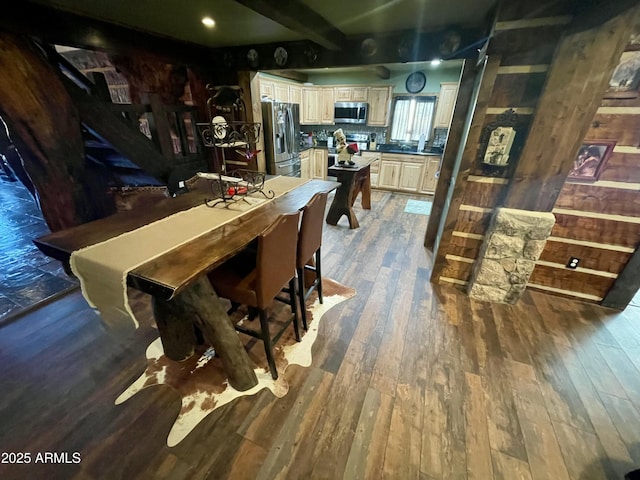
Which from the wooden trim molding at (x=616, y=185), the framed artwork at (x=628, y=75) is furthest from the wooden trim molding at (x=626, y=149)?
the framed artwork at (x=628, y=75)

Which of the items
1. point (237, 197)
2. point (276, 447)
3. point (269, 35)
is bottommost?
point (276, 447)

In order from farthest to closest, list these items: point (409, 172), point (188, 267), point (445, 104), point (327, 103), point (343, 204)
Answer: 1. point (327, 103)
2. point (409, 172)
3. point (445, 104)
4. point (343, 204)
5. point (188, 267)

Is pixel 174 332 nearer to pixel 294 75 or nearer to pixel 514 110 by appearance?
pixel 514 110

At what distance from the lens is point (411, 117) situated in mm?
5559

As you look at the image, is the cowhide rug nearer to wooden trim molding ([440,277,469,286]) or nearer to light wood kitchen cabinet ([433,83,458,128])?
wooden trim molding ([440,277,469,286])

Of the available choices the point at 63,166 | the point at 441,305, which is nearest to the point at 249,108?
the point at 63,166

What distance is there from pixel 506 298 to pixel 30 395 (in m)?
3.56

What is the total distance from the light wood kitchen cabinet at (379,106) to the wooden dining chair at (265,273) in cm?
501

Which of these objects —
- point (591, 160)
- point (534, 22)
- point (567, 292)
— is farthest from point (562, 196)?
point (534, 22)

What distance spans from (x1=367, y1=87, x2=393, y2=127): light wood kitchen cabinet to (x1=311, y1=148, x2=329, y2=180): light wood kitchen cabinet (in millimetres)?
1189

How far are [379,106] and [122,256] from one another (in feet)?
18.7

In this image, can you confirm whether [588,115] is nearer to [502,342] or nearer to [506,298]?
[506,298]

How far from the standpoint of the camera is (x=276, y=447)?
4.35 feet

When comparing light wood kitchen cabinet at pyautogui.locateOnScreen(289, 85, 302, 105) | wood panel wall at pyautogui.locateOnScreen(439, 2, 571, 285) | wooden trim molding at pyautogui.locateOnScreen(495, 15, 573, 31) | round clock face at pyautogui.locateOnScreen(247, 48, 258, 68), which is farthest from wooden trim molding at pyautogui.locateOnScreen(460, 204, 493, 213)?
light wood kitchen cabinet at pyautogui.locateOnScreen(289, 85, 302, 105)
